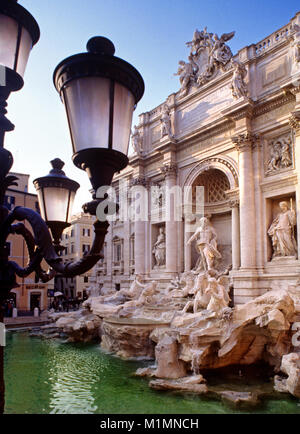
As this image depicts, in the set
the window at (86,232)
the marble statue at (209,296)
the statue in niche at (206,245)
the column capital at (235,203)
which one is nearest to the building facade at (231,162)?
the column capital at (235,203)

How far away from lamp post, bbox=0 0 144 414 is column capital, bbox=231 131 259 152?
14100 mm

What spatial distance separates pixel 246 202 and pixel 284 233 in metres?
2.15

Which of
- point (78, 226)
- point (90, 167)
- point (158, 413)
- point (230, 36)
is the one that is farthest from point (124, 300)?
point (78, 226)

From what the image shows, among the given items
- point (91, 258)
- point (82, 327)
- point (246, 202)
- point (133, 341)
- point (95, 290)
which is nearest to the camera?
point (91, 258)

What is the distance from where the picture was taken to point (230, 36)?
59.3 feet

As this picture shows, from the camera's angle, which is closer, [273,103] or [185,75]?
[273,103]

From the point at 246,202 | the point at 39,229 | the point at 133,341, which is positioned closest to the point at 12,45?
the point at 39,229

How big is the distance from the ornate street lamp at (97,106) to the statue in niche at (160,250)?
718 inches

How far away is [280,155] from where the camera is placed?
14.8 meters

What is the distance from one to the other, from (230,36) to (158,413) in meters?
17.7

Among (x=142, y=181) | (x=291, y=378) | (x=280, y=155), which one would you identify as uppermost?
(x=142, y=181)

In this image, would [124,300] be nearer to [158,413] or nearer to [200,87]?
[158,413]

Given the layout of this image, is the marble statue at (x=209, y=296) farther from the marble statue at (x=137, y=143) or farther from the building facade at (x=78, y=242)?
the building facade at (x=78, y=242)

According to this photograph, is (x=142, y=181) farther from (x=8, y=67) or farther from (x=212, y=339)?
(x=8, y=67)
